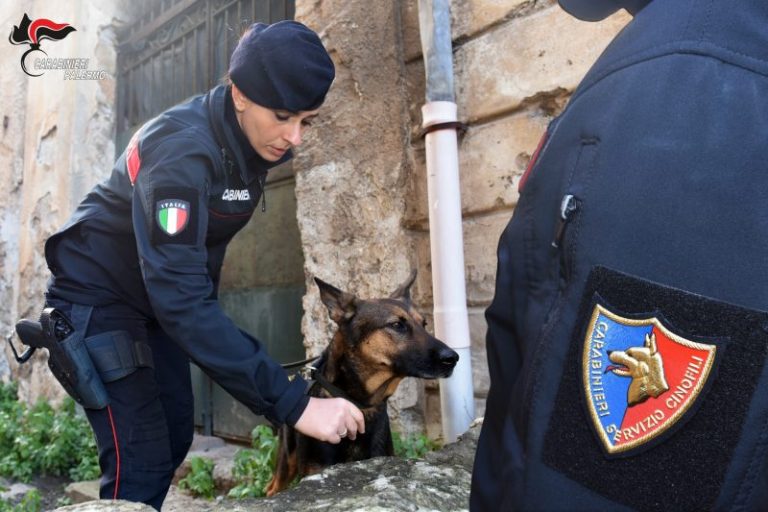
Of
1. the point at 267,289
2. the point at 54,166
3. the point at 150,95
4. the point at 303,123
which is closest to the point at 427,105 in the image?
the point at 303,123

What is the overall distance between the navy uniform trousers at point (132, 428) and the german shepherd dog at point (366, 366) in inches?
25.7

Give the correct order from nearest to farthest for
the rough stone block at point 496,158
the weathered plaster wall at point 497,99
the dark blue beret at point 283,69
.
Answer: the dark blue beret at point 283,69, the weathered plaster wall at point 497,99, the rough stone block at point 496,158

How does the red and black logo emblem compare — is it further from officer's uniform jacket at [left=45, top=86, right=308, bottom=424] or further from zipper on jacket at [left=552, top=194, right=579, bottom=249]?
zipper on jacket at [left=552, top=194, right=579, bottom=249]

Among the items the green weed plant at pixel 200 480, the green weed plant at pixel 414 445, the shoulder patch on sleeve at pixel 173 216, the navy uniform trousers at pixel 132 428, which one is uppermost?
the shoulder patch on sleeve at pixel 173 216

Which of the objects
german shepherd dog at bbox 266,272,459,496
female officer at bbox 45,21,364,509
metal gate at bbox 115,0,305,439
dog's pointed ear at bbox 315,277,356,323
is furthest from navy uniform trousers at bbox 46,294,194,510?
metal gate at bbox 115,0,305,439

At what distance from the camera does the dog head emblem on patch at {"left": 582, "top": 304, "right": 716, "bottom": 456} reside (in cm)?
63

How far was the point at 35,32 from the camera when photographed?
6.42 metres

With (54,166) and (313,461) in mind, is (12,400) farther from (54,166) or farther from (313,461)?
(313,461)

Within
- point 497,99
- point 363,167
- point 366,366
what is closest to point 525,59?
point 497,99

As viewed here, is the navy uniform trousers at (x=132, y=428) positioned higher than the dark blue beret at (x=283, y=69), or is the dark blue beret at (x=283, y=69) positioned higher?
the dark blue beret at (x=283, y=69)

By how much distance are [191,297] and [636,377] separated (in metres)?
1.30

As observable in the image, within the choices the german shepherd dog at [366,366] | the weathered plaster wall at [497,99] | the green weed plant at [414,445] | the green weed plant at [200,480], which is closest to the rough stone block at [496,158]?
the weathered plaster wall at [497,99]

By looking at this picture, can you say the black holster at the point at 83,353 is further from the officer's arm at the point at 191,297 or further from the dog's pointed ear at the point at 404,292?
the dog's pointed ear at the point at 404,292

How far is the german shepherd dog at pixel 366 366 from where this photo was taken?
2.61 m
